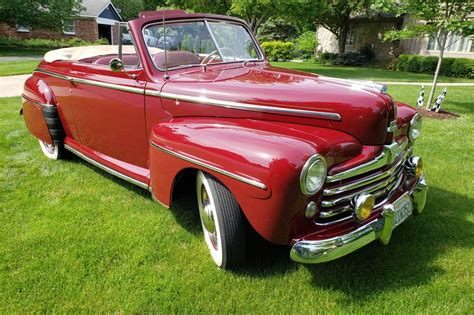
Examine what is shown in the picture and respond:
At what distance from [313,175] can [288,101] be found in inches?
26.0

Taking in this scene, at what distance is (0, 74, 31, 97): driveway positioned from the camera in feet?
29.5

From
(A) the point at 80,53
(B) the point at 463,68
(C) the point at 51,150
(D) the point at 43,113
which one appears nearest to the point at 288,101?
(D) the point at 43,113

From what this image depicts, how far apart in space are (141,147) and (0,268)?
4.41 feet

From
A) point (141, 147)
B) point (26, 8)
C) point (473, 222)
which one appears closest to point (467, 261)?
point (473, 222)

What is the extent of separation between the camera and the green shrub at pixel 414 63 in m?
17.9

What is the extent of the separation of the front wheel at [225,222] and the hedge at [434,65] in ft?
55.7

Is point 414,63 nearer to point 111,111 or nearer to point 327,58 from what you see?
point 327,58

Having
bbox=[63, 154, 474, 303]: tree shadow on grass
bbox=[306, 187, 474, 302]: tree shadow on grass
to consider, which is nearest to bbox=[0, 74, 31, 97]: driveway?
bbox=[63, 154, 474, 303]: tree shadow on grass

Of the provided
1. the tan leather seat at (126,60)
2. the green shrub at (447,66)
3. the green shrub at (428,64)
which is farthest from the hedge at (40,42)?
the tan leather seat at (126,60)

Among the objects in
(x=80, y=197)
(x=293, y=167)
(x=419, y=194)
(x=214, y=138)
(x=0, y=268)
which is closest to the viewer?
(x=293, y=167)

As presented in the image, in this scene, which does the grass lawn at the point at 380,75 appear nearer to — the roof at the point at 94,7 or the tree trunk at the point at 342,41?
the tree trunk at the point at 342,41

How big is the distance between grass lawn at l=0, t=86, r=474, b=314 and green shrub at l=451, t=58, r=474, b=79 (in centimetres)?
→ 1456

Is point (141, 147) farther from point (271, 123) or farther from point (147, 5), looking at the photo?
point (147, 5)

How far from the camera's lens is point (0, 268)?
2709 millimetres
